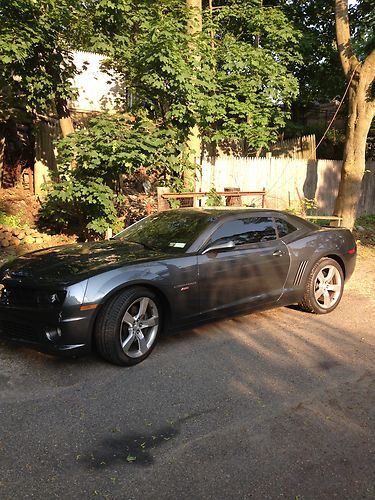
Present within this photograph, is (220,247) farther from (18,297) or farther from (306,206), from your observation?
(306,206)

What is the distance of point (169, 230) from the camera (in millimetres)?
5145

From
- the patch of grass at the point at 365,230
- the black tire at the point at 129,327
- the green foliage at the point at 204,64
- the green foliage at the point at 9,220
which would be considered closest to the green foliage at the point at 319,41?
the green foliage at the point at 204,64

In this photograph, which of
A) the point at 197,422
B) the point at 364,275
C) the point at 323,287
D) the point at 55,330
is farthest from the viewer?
the point at 364,275

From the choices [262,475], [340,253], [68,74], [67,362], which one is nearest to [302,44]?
[68,74]

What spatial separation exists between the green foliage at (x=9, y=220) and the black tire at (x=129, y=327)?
6.55 metres

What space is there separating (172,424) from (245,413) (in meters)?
0.55

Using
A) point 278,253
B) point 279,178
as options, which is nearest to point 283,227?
point 278,253

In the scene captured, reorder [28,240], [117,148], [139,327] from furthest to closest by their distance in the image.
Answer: [28,240] < [117,148] < [139,327]

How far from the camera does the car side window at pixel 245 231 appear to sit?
4.93 meters

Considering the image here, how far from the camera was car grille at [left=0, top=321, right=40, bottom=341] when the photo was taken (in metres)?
3.93

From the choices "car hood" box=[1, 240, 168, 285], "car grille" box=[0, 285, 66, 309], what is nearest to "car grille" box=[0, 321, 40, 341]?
"car grille" box=[0, 285, 66, 309]

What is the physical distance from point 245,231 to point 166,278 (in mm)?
1317

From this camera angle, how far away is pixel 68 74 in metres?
9.28

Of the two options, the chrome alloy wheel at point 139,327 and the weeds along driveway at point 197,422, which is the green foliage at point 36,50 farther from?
the weeds along driveway at point 197,422
